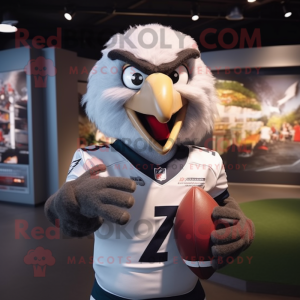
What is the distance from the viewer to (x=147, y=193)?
3.36ft

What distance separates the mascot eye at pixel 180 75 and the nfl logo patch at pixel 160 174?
0.29 meters

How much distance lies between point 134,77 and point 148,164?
0.92 feet

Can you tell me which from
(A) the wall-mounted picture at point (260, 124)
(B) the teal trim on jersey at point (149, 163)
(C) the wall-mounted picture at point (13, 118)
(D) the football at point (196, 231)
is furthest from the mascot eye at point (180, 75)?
(A) the wall-mounted picture at point (260, 124)

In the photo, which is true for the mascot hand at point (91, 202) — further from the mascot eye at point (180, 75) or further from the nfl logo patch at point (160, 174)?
the mascot eye at point (180, 75)

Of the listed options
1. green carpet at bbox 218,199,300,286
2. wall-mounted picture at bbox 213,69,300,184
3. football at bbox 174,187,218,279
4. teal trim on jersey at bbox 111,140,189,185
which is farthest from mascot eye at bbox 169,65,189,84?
wall-mounted picture at bbox 213,69,300,184

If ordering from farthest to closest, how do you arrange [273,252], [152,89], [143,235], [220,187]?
[273,252], [220,187], [143,235], [152,89]

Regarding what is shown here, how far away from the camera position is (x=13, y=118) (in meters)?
4.40

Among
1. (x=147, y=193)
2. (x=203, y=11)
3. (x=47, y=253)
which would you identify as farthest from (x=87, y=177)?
(x=203, y=11)

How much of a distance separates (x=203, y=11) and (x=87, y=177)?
590cm

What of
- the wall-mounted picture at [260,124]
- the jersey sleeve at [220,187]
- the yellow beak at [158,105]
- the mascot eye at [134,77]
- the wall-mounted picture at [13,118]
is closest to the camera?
the yellow beak at [158,105]

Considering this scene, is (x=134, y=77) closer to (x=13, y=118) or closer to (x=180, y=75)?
(x=180, y=75)

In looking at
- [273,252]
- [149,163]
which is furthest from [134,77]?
[273,252]

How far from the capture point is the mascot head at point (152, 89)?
954 millimetres

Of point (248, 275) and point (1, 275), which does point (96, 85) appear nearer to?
point (248, 275)
